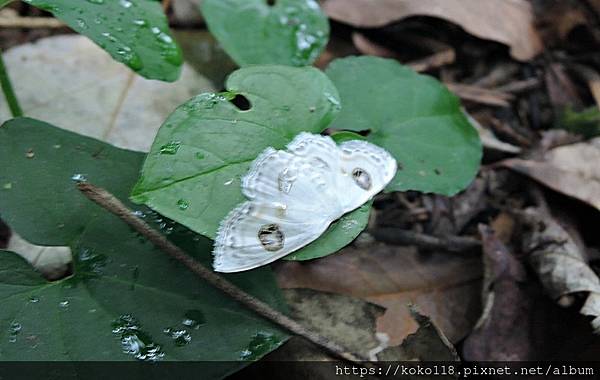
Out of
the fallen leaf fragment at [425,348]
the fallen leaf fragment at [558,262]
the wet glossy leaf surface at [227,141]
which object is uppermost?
the wet glossy leaf surface at [227,141]

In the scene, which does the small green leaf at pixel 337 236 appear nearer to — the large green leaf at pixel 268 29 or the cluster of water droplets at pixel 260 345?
the cluster of water droplets at pixel 260 345

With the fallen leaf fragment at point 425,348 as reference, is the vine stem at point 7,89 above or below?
above

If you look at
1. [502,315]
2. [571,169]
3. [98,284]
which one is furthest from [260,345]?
[571,169]

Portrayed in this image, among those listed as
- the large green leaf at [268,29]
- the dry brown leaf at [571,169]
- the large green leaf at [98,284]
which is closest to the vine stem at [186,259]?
the large green leaf at [98,284]

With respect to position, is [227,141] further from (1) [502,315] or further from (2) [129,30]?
(1) [502,315]

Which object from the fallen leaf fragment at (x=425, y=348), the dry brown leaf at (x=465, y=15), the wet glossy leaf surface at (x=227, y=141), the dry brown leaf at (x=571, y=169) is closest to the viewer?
the wet glossy leaf surface at (x=227, y=141)

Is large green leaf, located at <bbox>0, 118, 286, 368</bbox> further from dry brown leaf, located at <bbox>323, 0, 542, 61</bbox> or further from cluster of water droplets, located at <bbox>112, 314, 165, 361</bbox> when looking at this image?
dry brown leaf, located at <bbox>323, 0, 542, 61</bbox>

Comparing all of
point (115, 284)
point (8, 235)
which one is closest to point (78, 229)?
point (115, 284)
